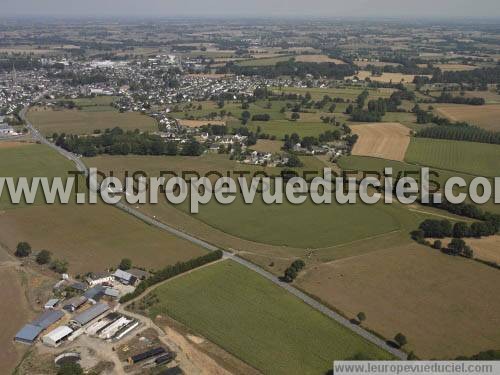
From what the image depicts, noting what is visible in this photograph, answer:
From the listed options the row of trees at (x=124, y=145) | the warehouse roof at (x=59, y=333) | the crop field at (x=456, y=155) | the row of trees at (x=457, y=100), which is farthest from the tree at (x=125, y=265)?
the row of trees at (x=457, y=100)

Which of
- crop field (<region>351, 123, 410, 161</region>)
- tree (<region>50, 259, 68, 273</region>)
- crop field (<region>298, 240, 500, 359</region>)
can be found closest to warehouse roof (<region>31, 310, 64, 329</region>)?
tree (<region>50, 259, 68, 273</region>)

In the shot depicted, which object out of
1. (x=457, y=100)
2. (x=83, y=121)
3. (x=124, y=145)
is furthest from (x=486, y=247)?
(x=457, y=100)

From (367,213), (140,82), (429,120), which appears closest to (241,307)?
(367,213)

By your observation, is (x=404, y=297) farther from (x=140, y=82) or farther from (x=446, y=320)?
(x=140, y=82)

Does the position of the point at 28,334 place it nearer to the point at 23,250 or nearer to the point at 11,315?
→ the point at 11,315

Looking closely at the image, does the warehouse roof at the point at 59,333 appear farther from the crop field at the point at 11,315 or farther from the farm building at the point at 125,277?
the farm building at the point at 125,277
